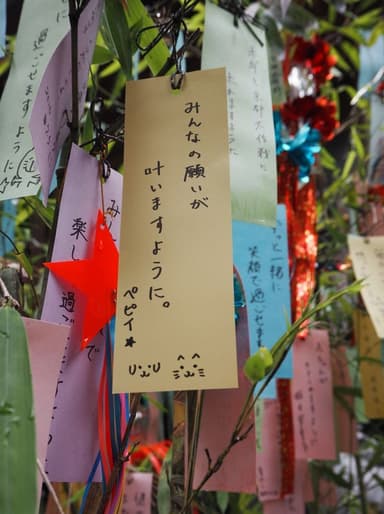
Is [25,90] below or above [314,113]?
below

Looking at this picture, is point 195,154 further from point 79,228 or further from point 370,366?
point 370,366

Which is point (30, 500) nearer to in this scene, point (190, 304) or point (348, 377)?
point (190, 304)

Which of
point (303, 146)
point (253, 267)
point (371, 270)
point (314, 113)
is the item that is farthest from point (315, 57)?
point (253, 267)

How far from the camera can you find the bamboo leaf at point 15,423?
0.28 meters

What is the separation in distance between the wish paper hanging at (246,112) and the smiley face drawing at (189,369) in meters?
0.16

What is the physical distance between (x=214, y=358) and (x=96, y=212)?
0.18m

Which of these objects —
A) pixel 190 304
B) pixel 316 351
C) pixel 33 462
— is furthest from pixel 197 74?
pixel 316 351

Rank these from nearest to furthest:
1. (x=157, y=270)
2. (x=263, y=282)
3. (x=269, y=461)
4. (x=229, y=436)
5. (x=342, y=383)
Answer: (x=157, y=270), (x=229, y=436), (x=263, y=282), (x=269, y=461), (x=342, y=383)

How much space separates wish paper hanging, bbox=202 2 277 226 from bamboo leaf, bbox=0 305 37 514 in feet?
0.75

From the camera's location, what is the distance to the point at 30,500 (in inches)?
11.0

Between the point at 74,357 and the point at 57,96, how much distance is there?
21 centimetres

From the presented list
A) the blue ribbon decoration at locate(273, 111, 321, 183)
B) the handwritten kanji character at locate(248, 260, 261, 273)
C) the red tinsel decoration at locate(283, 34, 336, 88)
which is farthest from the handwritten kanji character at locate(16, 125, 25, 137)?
the red tinsel decoration at locate(283, 34, 336, 88)

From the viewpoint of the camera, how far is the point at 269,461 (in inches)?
31.1

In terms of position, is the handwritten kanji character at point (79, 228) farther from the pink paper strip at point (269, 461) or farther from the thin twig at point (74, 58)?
the pink paper strip at point (269, 461)
